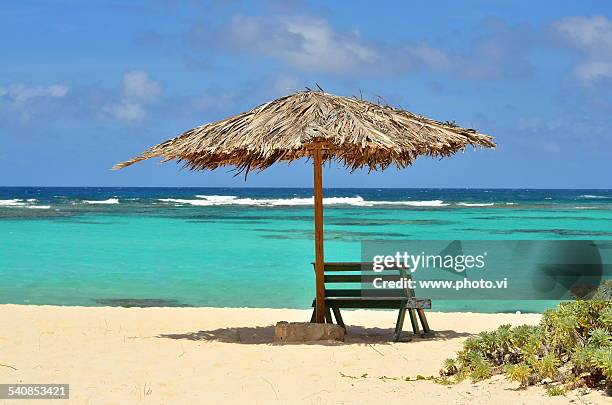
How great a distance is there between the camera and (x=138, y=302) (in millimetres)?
12445

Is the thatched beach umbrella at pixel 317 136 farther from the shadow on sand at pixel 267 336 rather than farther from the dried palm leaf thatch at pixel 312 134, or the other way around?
the shadow on sand at pixel 267 336

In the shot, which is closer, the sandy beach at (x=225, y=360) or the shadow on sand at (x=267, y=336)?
the sandy beach at (x=225, y=360)

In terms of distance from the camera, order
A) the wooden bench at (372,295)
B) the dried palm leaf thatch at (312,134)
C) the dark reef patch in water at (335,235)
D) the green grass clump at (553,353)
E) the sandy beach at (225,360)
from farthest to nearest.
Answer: the dark reef patch in water at (335,235), the wooden bench at (372,295), the dried palm leaf thatch at (312,134), the sandy beach at (225,360), the green grass clump at (553,353)

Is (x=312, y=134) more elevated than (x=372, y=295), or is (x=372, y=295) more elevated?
(x=312, y=134)

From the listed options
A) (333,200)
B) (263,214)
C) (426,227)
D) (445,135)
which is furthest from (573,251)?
(333,200)

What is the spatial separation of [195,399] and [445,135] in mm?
3525

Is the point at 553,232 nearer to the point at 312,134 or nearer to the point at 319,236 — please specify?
the point at 319,236

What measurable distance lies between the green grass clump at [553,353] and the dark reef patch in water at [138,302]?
6.85m

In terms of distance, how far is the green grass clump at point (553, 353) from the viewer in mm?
5094

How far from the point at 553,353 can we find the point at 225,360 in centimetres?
263

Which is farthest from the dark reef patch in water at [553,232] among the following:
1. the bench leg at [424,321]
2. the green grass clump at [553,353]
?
the green grass clump at [553,353]

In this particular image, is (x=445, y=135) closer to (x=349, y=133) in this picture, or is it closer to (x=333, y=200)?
(x=349, y=133)

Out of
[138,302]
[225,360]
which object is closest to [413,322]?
[225,360]

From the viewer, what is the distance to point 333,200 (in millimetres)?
59844
